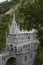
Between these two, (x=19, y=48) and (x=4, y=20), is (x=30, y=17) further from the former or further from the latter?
(x=4, y=20)

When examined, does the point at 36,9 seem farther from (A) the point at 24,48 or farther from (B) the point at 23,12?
(A) the point at 24,48

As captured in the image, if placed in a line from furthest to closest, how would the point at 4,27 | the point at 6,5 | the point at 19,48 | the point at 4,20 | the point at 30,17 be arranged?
the point at 6,5
the point at 4,20
the point at 4,27
the point at 30,17
the point at 19,48

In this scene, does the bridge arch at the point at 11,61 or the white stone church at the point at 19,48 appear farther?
the bridge arch at the point at 11,61

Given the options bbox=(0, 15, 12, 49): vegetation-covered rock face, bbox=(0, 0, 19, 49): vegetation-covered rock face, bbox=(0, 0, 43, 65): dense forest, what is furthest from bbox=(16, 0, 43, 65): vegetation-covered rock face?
bbox=(0, 0, 19, 49): vegetation-covered rock face

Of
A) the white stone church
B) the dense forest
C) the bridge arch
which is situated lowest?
the bridge arch

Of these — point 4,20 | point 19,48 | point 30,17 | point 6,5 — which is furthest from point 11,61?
point 6,5

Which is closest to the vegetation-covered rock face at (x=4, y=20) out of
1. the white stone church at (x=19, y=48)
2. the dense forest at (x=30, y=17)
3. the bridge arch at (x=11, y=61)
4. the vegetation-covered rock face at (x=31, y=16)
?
the dense forest at (x=30, y=17)

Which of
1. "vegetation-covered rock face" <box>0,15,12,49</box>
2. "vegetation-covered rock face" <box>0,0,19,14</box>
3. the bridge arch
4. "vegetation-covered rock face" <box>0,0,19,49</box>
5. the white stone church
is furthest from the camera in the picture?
"vegetation-covered rock face" <box>0,0,19,14</box>

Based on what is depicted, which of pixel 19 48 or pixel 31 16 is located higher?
pixel 31 16

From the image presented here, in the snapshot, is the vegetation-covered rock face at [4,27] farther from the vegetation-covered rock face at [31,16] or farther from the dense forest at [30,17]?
the vegetation-covered rock face at [31,16]

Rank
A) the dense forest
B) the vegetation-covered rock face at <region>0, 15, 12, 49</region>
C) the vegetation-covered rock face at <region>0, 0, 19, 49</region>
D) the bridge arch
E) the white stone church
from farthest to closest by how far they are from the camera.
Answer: the vegetation-covered rock face at <region>0, 0, 19, 49</region>, the vegetation-covered rock face at <region>0, 15, 12, 49</region>, the dense forest, the bridge arch, the white stone church

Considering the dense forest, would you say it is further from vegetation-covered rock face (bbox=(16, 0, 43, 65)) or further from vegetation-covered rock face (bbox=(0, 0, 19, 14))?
vegetation-covered rock face (bbox=(0, 0, 19, 14))

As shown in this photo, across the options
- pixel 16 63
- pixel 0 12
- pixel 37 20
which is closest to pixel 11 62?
pixel 16 63
